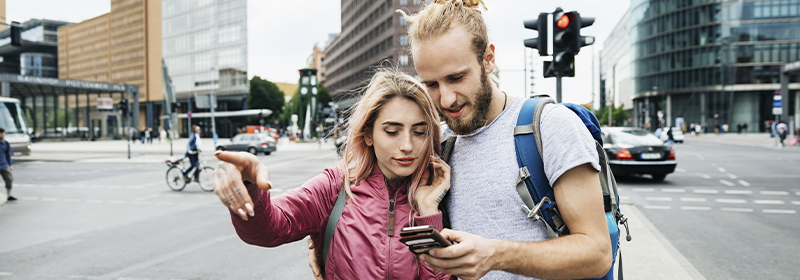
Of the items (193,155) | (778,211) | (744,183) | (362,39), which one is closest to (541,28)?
(778,211)

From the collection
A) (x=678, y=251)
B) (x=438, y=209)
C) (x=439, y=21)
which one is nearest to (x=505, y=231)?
(x=438, y=209)

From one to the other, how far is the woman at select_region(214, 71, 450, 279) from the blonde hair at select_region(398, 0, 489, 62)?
0.23m

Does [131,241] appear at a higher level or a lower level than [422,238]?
lower

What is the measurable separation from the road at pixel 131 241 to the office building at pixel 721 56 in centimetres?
5584

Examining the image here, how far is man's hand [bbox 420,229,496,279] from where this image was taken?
1167mm

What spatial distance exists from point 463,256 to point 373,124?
83cm

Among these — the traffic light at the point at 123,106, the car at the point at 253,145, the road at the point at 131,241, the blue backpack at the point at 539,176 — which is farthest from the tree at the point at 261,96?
the blue backpack at the point at 539,176

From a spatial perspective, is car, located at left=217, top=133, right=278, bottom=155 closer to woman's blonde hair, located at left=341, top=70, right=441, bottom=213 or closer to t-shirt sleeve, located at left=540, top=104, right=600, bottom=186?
woman's blonde hair, located at left=341, top=70, right=441, bottom=213

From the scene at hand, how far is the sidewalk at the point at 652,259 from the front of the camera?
4.39m

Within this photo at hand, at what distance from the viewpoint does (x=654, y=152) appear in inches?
446

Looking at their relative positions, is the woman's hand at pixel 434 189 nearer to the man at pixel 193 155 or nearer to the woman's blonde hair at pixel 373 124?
the woman's blonde hair at pixel 373 124

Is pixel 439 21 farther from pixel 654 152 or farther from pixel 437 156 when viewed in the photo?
pixel 654 152

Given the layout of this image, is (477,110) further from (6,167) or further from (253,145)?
(253,145)

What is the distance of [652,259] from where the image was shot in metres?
4.86
